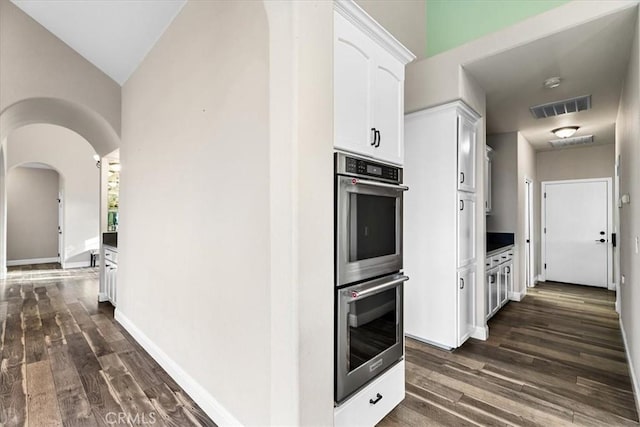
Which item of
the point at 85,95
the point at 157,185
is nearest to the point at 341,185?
the point at 157,185

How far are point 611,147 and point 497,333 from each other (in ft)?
14.9

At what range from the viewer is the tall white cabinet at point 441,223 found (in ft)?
9.56

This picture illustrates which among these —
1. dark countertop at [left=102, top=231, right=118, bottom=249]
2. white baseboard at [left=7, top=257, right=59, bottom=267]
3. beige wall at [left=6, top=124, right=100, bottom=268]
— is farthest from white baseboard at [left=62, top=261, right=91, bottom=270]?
dark countertop at [left=102, top=231, right=118, bottom=249]

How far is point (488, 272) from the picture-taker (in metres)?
3.62

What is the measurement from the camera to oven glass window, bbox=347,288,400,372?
1.66m

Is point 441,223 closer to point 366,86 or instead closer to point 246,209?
point 366,86

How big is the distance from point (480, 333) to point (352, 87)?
291cm

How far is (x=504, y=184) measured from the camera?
4863 millimetres

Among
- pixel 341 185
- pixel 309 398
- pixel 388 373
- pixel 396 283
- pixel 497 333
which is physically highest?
pixel 341 185

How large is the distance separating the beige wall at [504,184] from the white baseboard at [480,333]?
2173 millimetres

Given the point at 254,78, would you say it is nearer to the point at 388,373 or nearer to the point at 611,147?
the point at 388,373

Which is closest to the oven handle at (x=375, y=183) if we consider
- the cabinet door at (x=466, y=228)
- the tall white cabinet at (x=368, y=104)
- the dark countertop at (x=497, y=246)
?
the tall white cabinet at (x=368, y=104)

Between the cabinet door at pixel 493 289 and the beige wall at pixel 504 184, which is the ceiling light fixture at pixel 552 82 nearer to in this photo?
the beige wall at pixel 504 184

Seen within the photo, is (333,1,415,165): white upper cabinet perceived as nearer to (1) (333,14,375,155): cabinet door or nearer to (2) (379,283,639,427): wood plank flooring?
(1) (333,14,375,155): cabinet door
